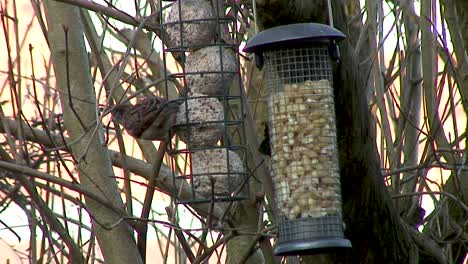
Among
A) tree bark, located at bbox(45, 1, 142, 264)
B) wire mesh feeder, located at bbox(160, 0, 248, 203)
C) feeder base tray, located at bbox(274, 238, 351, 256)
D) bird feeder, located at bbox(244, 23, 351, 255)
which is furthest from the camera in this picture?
tree bark, located at bbox(45, 1, 142, 264)

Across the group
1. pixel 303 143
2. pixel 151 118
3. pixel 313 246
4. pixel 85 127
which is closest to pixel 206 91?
pixel 151 118

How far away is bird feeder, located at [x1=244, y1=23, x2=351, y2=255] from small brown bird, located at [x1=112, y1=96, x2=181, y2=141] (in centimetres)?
36

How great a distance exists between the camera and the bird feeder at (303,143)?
2.76 m

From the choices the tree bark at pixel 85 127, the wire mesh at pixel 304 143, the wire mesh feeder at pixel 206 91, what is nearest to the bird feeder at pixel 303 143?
the wire mesh at pixel 304 143

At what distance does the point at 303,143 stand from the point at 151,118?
1.66 feet

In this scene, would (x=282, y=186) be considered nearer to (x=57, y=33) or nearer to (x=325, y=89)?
(x=325, y=89)

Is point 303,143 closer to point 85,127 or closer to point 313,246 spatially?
point 313,246

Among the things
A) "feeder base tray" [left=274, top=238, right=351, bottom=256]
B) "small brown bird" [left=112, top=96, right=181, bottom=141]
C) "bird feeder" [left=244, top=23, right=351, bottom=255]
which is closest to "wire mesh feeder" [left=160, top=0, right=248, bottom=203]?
"small brown bird" [left=112, top=96, right=181, bottom=141]

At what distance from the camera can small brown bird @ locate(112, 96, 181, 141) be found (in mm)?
3004

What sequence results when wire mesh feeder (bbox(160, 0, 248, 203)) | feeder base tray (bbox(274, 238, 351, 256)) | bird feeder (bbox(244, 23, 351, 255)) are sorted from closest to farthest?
feeder base tray (bbox(274, 238, 351, 256)) → bird feeder (bbox(244, 23, 351, 255)) → wire mesh feeder (bbox(160, 0, 248, 203))

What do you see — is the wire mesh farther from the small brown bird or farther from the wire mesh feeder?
the small brown bird

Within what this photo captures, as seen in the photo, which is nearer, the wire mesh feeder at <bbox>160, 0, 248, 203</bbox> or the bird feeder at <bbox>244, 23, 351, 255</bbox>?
the bird feeder at <bbox>244, 23, 351, 255</bbox>

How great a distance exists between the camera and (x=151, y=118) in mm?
2988

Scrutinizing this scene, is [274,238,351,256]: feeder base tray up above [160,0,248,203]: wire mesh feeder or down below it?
below
